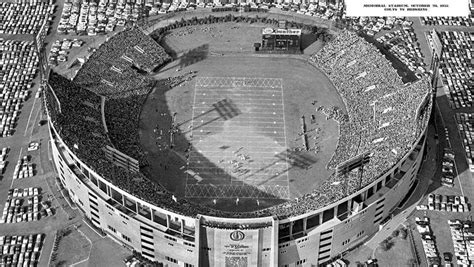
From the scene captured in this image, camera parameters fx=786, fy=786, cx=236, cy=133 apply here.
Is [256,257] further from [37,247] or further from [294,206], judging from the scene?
[37,247]

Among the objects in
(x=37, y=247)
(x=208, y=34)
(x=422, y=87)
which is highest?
(x=208, y=34)

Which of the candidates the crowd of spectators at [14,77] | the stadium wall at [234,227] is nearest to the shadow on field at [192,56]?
the crowd of spectators at [14,77]

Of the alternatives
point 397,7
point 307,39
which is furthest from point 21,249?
point 397,7

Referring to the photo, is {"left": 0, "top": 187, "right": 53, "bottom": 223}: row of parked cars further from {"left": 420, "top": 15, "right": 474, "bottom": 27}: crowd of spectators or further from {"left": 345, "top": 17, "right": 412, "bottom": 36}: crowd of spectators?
{"left": 420, "top": 15, "right": 474, "bottom": 27}: crowd of spectators

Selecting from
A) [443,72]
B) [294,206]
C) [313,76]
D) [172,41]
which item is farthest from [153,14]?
[294,206]

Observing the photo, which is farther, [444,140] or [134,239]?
[444,140]

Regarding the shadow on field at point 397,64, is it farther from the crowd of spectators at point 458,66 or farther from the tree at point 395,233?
the tree at point 395,233

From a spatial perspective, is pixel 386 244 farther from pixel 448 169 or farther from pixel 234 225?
pixel 234 225

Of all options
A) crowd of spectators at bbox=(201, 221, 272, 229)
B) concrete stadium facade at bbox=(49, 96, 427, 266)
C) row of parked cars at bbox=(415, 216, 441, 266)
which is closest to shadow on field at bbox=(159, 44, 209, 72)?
concrete stadium facade at bbox=(49, 96, 427, 266)
